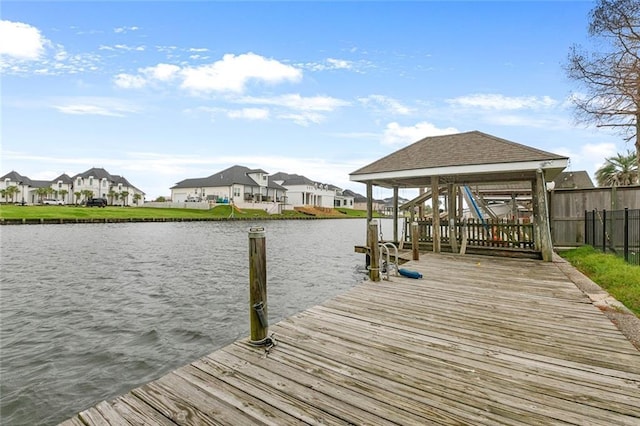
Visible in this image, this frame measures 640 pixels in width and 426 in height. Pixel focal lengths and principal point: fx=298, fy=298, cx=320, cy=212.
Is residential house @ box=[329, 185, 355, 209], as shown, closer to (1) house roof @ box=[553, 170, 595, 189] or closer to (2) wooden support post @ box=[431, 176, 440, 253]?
(1) house roof @ box=[553, 170, 595, 189]

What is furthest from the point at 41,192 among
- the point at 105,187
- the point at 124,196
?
the point at 124,196

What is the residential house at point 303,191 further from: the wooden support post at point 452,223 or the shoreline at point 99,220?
the wooden support post at point 452,223

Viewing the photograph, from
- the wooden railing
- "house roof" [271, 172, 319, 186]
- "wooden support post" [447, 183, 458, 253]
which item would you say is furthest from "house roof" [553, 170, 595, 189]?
"house roof" [271, 172, 319, 186]

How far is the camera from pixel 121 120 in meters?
33.0

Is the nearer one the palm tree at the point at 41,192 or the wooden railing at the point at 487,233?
the wooden railing at the point at 487,233

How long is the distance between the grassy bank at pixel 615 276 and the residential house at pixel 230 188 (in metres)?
63.0

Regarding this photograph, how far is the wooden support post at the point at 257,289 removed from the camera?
143 inches

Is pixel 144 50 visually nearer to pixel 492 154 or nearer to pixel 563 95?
pixel 492 154

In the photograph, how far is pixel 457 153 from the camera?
1105cm

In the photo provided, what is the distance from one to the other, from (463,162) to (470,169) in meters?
0.37

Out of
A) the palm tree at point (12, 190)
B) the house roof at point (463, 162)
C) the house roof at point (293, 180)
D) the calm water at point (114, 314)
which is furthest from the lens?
the house roof at point (293, 180)

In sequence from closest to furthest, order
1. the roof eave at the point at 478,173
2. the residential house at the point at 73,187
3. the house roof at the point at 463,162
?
the roof eave at the point at 478,173 → the house roof at the point at 463,162 → the residential house at the point at 73,187

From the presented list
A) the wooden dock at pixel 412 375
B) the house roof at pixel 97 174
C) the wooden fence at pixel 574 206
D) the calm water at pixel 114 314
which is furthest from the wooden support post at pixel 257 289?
the house roof at pixel 97 174

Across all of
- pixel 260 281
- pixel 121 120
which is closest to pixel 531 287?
pixel 260 281
